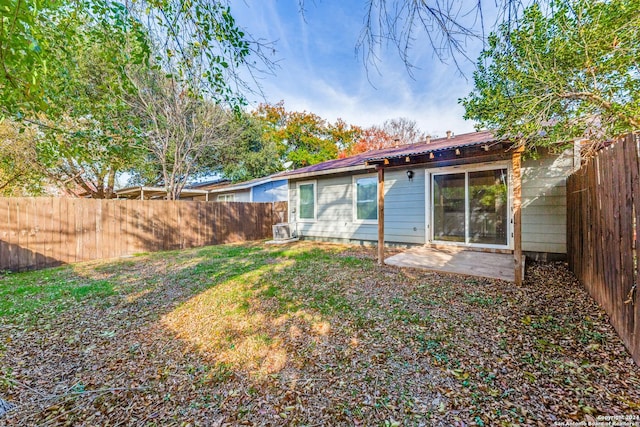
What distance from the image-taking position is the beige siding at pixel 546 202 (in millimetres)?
5258

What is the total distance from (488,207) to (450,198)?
0.83 meters

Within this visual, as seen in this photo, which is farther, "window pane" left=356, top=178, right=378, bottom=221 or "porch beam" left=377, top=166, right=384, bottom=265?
"window pane" left=356, top=178, right=378, bottom=221

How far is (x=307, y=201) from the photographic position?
31.1 feet

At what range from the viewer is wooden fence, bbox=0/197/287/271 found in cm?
580

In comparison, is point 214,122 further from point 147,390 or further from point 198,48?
point 147,390

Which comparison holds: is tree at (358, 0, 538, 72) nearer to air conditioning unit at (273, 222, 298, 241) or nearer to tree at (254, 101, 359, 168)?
air conditioning unit at (273, 222, 298, 241)

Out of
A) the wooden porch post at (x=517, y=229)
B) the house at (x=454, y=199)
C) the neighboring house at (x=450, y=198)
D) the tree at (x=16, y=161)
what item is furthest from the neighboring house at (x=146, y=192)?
the wooden porch post at (x=517, y=229)

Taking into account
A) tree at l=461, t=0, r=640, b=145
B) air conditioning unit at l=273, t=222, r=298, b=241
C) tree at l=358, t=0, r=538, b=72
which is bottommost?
air conditioning unit at l=273, t=222, r=298, b=241

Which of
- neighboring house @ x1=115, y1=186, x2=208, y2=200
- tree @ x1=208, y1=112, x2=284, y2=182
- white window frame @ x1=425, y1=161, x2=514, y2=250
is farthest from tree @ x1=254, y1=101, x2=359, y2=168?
white window frame @ x1=425, y1=161, x2=514, y2=250

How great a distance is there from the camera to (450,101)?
504cm

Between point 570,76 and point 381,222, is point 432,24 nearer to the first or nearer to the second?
point 570,76

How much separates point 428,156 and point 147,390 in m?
5.02

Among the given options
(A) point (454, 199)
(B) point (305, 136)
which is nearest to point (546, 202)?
(A) point (454, 199)

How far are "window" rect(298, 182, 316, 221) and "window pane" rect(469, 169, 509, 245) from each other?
4891 millimetres
